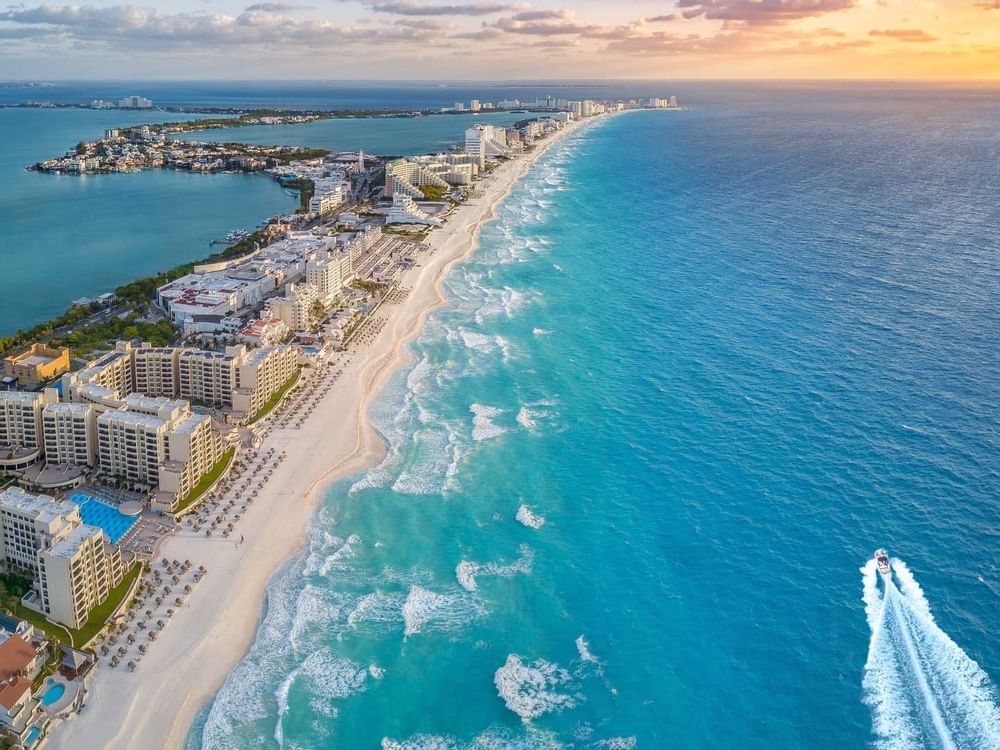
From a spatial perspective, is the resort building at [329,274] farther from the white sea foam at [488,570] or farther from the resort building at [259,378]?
the white sea foam at [488,570]

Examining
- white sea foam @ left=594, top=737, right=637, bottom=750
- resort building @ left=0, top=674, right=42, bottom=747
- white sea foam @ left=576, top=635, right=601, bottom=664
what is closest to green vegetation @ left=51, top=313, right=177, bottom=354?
resort building @ left=0, top=674, right=42, bottom=747

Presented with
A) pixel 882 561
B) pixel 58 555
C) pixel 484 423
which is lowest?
pixel 882 561

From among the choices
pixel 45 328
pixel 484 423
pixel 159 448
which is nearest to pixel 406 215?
pixel 45 328

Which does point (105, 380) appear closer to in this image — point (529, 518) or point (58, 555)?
point (58, 555)

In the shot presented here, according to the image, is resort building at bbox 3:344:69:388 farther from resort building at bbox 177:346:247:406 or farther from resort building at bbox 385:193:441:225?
resort building at bbox 385:193:441:225

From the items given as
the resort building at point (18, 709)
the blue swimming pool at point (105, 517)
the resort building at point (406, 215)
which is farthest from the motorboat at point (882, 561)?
the resort building at point (406, 215)

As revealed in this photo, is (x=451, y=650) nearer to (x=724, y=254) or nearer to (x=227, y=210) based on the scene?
(x=724, y=254)
